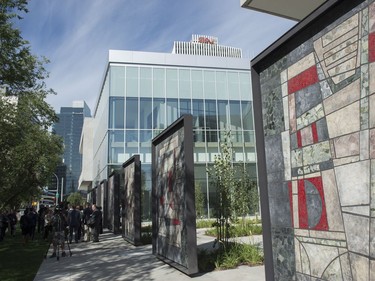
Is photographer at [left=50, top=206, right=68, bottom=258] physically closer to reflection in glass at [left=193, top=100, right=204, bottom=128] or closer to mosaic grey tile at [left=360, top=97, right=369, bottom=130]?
mosaic grey tile at [left=360, top=97, right=369, bottom=130]

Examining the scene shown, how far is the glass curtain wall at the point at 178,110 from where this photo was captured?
1240 inches

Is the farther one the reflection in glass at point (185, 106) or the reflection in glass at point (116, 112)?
the reflection in glass at point (185, 106)

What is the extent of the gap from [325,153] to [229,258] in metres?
5.59

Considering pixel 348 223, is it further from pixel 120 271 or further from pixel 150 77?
pixel 150 77

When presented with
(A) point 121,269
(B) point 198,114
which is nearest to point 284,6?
(A) point 121,269

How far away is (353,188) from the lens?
3725 mm

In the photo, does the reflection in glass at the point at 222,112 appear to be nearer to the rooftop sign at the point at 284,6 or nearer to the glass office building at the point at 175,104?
the glass office building at the point at 175,104

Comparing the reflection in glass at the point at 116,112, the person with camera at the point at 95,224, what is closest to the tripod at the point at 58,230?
the person with camera at the point at 95,224

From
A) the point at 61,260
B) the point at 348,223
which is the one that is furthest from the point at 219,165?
the point at 348,223

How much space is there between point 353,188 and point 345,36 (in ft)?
5.52

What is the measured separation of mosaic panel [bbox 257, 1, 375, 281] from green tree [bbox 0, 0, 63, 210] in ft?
38.2

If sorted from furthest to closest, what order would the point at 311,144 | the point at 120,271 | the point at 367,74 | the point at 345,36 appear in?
1. the point at 120,271
2. the point at 311,144
3. the point at 345,36
4. the point at 367,74

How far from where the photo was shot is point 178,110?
109 ft

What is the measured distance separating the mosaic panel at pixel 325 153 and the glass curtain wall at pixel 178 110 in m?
25.3
